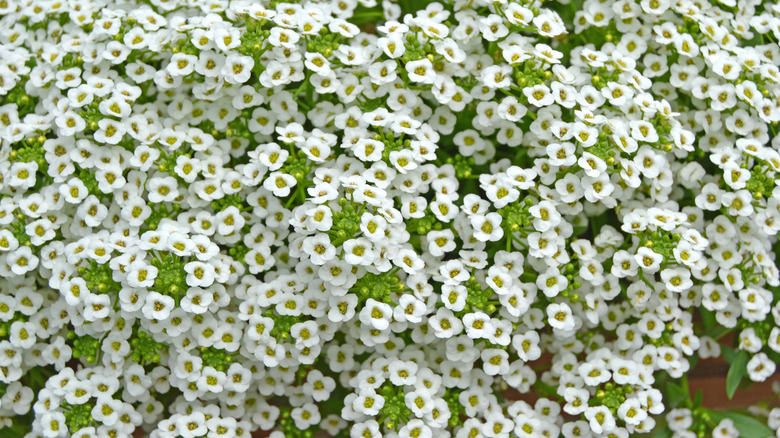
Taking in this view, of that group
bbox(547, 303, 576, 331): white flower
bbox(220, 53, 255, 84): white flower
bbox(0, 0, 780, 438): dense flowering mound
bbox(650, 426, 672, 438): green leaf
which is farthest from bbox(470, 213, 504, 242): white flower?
bbox(650, 426, 672, 438): green leaf

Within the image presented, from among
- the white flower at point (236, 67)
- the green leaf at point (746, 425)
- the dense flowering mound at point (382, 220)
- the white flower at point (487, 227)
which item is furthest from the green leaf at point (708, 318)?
the white flower at point (236, 67)

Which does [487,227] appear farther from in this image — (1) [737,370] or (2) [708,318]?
(1) [737,370]

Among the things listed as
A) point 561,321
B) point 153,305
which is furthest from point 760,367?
point 153,305

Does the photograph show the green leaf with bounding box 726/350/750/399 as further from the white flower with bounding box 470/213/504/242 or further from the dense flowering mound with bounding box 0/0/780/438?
the white flower with bounding box 470/213/504/242

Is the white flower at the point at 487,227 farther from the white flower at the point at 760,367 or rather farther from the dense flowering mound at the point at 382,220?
the white flower at the point at 760,367

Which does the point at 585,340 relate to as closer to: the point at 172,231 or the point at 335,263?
the point at 335,263

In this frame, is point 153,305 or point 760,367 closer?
point 153,305

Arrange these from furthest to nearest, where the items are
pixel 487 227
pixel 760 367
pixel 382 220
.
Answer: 1. pixel 760 367
2. pixel 487 227
3. pixel 382 220
